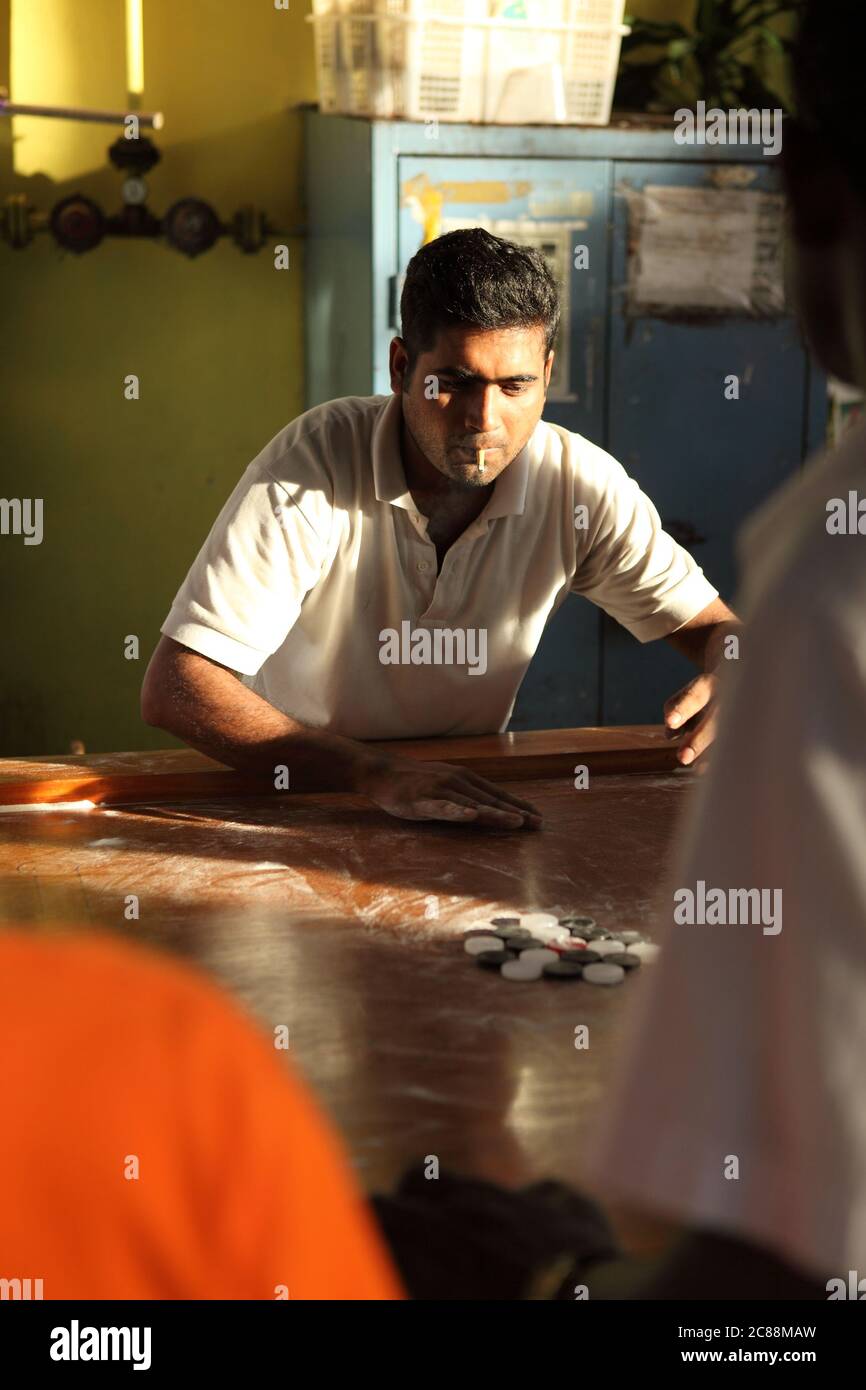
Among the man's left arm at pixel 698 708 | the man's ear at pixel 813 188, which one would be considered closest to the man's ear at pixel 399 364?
the man's left arm at pixel 698 708

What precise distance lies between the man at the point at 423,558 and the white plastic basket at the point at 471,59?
4.01ft

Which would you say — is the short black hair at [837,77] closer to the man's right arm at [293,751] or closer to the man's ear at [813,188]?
the man's ear at [813,188]

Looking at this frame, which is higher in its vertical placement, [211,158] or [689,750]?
[211,158]

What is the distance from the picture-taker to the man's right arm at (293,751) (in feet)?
6.28

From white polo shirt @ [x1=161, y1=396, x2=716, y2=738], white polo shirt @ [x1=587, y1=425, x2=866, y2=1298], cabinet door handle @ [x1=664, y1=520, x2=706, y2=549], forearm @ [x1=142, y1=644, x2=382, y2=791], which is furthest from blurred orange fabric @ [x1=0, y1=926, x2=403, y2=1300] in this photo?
cabinet door handle @ [x1=664, y1=520, x2=706, y2=549]

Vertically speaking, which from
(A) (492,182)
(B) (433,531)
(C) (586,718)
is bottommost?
(C) (586,718)

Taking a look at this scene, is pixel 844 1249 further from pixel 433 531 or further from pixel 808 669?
pixel 433 531

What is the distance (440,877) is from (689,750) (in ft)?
2.11

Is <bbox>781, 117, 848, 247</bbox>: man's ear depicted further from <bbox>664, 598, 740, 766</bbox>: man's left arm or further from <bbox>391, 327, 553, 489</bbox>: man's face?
<bbox>391, 327, 553, 489</bbox>: man's face

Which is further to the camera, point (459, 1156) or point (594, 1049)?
point (594, 1049)

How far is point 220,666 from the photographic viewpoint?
2271mm

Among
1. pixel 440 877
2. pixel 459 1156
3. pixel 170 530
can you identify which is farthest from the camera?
pixel 170 530

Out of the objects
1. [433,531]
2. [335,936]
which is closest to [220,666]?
[433,531]

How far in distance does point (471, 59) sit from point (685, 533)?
4.27 ft
